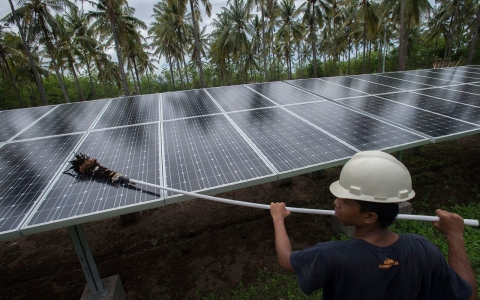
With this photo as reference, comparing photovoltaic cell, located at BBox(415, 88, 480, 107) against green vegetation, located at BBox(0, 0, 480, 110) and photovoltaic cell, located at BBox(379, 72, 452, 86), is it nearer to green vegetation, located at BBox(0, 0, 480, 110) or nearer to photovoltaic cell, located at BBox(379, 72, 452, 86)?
photovoltaic cell, located at BBox(379, 72, 452, 86)

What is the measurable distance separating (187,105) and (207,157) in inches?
139

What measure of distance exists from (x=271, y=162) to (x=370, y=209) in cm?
258

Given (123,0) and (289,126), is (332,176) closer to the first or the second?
(289,126)

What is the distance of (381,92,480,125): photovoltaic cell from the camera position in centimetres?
584

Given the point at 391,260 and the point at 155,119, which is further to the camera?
the point at 155,119

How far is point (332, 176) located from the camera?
9.23 m

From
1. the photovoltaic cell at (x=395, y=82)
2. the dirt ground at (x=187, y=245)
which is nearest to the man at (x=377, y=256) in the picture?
the dirt ground at (x=187, y=245)

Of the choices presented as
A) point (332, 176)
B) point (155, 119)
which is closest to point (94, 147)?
point (155, 119)

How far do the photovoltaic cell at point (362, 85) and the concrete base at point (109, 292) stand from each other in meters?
8.75

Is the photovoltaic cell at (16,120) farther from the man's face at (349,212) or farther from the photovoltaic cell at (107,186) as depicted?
the man's face at (349,212)

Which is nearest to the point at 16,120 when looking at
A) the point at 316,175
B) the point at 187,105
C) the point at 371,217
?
the point at 187,105

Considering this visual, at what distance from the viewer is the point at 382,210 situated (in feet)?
5.18

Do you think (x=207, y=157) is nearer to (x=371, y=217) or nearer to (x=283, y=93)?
(x=371, y=217)

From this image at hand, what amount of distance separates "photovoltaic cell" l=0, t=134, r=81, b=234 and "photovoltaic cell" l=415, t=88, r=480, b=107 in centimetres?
1002
